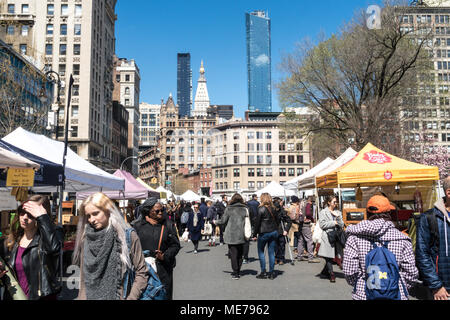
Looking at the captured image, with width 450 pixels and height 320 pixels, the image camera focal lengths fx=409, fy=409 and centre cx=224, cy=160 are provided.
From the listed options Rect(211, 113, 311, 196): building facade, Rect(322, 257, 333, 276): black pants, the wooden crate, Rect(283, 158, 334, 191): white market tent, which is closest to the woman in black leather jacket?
Rect(322, 257, 333, 276): black pants

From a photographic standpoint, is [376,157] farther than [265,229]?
Yes

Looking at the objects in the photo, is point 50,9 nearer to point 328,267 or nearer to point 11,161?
point 11,161

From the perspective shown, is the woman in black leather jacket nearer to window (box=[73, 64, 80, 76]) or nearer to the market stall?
the market stall

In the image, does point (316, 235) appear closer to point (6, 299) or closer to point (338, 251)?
point (338, 251)

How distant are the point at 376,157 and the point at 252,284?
17.1ft

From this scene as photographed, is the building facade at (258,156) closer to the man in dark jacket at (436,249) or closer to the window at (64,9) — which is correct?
the window at (64,9)

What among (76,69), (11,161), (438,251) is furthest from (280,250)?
(76,69)

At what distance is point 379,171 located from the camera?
1087cm

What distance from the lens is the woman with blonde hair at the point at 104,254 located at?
3.57 m

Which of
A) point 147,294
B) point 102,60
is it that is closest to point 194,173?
point 102,60

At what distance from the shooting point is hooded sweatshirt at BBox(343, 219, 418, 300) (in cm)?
368

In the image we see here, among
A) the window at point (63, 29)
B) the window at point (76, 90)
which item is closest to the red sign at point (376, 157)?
the window at point (76, 90)

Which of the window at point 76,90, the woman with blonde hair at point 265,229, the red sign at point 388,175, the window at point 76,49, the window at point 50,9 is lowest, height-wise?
the woman with blonde hair at point 265,229

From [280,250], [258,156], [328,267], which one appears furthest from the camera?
[258,156]
